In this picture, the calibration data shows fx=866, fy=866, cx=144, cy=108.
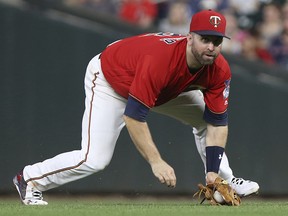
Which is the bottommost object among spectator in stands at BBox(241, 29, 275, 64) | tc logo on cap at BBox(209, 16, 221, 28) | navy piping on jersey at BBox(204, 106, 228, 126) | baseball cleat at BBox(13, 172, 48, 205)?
baseball cleat at BBox(13, 172, 48, 205)

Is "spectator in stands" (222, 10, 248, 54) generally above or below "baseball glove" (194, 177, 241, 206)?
→ above

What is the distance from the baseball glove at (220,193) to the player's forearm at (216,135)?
0.28 m

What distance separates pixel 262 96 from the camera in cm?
935

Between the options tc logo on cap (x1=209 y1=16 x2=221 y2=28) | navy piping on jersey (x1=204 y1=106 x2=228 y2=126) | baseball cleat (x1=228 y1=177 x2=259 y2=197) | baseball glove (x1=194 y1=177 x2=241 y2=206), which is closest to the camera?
tc logo on cap (x1=209 y1=16 x2=221 y2=28)

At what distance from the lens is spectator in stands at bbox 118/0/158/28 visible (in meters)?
10.0

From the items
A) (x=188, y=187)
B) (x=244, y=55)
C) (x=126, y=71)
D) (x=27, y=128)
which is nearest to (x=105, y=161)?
(x=126, y=71)

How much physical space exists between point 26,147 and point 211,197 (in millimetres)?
2731

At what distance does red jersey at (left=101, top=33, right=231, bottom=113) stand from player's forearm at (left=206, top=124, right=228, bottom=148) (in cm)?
16

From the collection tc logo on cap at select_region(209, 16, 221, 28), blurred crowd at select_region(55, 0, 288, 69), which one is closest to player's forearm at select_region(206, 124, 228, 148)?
tc logo on cap at select_region(209, 16, 221, 28)

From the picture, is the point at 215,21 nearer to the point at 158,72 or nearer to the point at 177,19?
the point at 158,72

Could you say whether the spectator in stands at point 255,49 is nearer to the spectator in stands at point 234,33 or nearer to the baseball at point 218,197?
the spectator in stands at point 234,33

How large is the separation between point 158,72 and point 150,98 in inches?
7.2

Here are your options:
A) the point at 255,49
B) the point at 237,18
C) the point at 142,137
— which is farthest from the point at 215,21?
the point at 237,18

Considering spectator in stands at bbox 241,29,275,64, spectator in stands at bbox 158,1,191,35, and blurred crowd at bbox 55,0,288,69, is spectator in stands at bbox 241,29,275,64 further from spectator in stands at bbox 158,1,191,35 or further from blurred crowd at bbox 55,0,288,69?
spectator in stands at bbox 158,1,191,35
